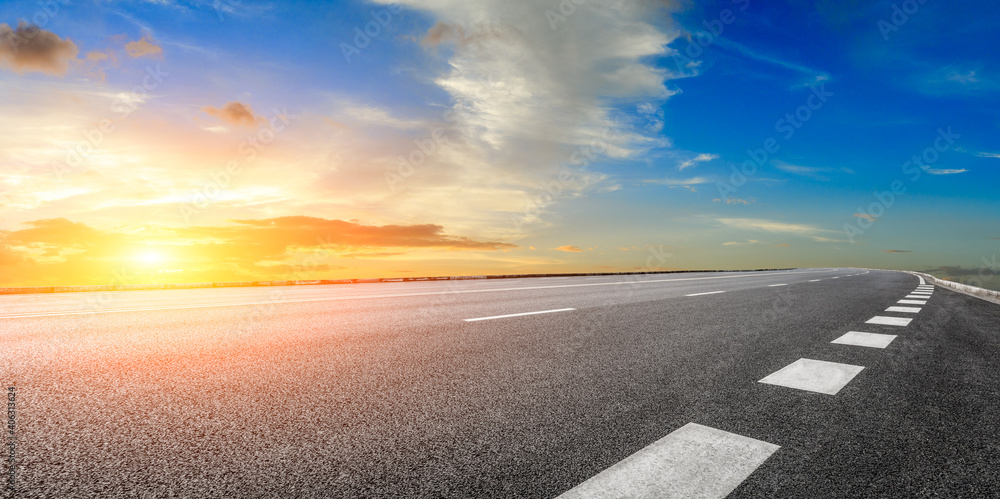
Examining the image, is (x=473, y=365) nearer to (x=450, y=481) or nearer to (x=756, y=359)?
(x=450, y=481)

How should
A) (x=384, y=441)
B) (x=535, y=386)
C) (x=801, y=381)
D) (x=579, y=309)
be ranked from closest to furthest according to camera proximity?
(x=384, y=441) < (x=535, y=386) < (x=801, y=381) < (x=579, y=309)

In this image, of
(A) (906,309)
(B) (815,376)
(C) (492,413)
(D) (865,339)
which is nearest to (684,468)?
(C) (492,413)

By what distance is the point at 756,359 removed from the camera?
4492mm

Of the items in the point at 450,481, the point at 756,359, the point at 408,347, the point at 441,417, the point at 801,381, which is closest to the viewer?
the point at 450,481

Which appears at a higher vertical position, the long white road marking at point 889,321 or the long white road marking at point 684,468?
the long white road marking at point 684,468

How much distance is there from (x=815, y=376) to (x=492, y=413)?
107 inches

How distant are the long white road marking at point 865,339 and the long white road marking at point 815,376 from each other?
1.36 m

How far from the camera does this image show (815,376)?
3871 millimetres

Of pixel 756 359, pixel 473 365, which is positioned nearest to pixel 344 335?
pixel 473 365

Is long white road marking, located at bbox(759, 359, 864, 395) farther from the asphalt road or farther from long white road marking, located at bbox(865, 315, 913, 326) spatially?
long white road marking, located at bbox(865, 315, 913, 326)

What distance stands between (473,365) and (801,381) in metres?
2.52

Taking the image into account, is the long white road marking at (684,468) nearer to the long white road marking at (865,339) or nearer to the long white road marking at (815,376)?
the long white road marking at (815,376)

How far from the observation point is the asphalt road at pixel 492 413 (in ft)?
6.75

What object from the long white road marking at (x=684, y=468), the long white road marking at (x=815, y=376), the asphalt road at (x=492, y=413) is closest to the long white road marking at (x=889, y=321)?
the asphalt road at (x=492, y=413)
